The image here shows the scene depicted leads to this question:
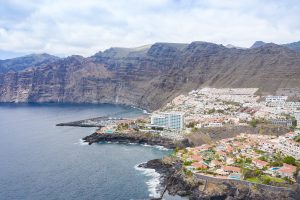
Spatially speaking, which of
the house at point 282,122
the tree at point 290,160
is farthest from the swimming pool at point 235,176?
the house at point 282,122

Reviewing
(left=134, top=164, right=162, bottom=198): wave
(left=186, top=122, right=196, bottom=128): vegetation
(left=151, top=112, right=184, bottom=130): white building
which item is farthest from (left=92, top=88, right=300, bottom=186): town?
(left=134, top=164, right=162, bottom=198): wave

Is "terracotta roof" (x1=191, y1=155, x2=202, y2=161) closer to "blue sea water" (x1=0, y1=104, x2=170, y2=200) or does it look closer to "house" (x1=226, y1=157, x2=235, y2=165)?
"house" (x1=226, y1=157, x2=235, y2=165)

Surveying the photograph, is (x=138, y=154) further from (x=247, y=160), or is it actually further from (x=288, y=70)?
(x=288, y=70)

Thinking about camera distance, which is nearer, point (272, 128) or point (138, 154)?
point (138, 154)

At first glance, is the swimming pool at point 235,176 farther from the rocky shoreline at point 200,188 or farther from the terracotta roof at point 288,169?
the terracotta roof at point 288,169

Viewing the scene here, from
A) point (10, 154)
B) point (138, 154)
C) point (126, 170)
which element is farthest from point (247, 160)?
point (10, 154)

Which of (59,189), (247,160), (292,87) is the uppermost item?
(292,87)
